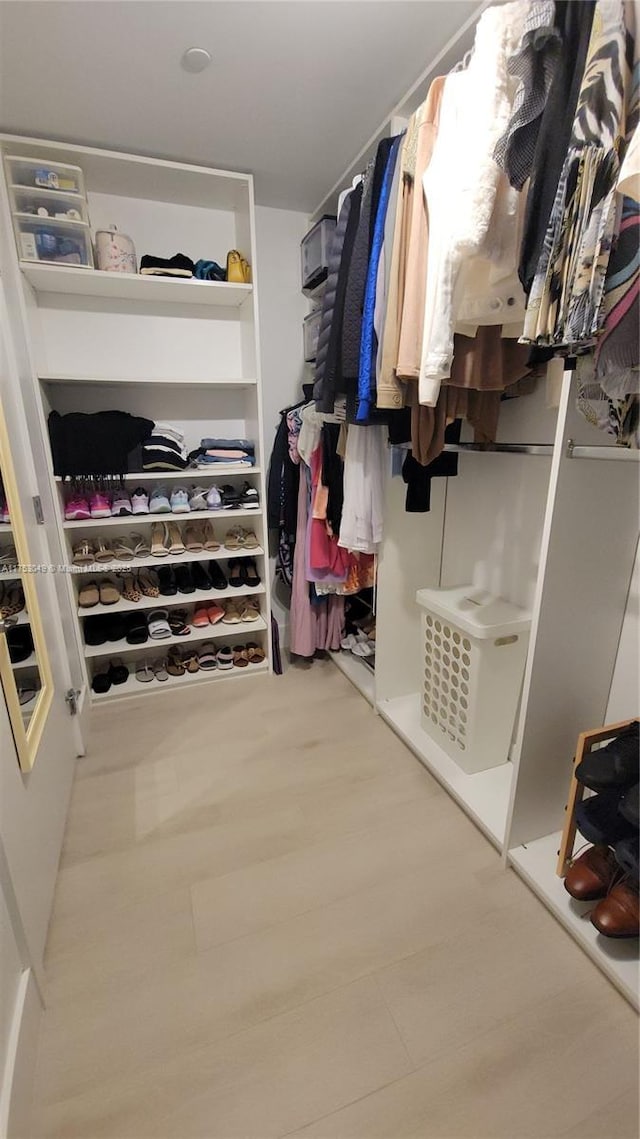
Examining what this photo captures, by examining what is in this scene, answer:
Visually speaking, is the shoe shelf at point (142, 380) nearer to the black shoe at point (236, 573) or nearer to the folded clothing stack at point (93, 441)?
the folded clothing stack at point (93, 441)

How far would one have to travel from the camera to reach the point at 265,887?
4.45 feet

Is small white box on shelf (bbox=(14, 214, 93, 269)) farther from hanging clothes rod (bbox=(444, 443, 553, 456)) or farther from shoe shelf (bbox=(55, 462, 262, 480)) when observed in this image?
hanging clothes rod (bbox=(444, 443, 553, 456))

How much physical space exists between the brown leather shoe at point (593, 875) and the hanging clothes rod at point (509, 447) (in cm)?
106

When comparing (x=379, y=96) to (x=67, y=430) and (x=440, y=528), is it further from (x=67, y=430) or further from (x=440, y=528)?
(x=67, y=430)

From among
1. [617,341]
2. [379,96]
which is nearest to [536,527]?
[617,341]

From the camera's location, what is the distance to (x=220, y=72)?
4.71 ft

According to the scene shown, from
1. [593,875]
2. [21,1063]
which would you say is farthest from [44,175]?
[593,875]

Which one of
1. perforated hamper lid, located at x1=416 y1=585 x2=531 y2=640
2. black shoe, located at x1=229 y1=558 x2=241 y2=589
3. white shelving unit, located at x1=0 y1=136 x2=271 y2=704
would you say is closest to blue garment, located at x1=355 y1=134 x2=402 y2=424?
perforated hamper lid, located at x1=416 y1=585 x2=531 y2=640

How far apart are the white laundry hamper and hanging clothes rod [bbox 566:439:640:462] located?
632mm

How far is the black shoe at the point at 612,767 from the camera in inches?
43.1

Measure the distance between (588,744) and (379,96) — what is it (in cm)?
214

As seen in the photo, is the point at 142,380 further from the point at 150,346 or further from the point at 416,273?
the point at 416,273

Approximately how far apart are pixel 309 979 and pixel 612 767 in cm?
89

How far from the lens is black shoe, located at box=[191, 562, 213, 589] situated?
2.42m
